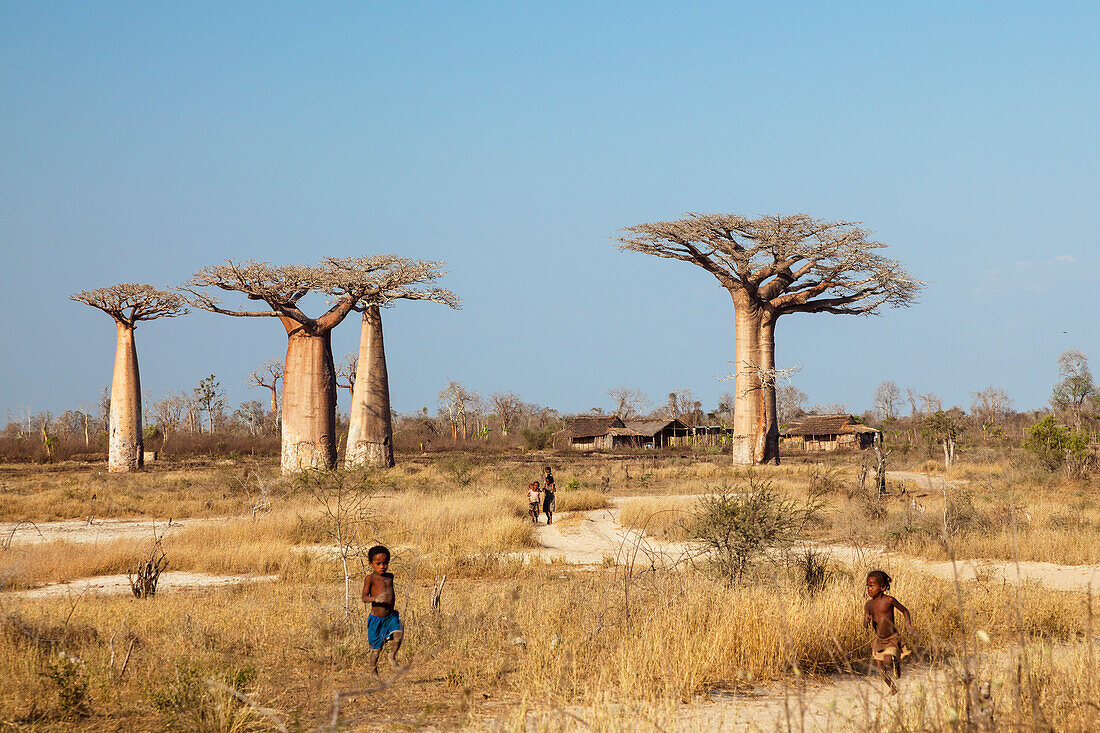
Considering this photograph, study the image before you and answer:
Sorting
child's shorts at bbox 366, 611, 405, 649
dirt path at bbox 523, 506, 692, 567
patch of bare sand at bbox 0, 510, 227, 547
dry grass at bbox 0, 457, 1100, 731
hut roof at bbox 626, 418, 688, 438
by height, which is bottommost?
dirt path at bbox 523, 506, 692, 567

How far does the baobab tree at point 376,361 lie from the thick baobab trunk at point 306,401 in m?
0.83

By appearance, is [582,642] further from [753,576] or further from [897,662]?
[753,576]

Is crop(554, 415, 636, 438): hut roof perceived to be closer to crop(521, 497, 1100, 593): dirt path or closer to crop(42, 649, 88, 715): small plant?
crop(521, 497, 1100, 593): dirt path

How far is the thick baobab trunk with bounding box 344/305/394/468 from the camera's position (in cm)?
2416

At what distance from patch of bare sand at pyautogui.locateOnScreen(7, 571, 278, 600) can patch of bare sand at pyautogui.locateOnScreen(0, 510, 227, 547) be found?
2.59 metres

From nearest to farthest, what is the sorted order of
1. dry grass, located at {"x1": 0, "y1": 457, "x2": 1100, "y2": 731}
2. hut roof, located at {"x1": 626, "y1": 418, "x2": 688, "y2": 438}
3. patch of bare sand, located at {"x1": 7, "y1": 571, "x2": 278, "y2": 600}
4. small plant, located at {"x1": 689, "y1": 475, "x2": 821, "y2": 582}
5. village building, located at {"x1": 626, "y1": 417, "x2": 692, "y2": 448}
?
1. dry grass, located at {"x1": 0, "y1": 457, "x2": 1100, "y2": 731}
2. small plant, located at {"x1": 689, "y1": 475, "x2": 821, "y2": 582}
3. patch of bare sand, located at {"x1": 7, "y1": 571, "x2": 278, "y2": 600}
4. hut roof, located at {"x1": 626, "y1": 418, "x2": 688, "y2": 438}
5. village building, located at {"x1": 626, "y1": 417, "x2": 692, "y2": 448}

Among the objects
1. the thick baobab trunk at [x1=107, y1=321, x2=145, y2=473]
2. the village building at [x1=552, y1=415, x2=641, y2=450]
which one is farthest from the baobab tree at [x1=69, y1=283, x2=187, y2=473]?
the village building at [x1=552, y1=415, x2=641, y2=450]

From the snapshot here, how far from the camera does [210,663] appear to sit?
5.06 meters

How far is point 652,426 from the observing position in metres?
53.3

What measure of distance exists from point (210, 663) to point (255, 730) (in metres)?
1.07

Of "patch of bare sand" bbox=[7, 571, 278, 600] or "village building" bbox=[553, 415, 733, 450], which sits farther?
"village building" bbox=[553, 415, 733, 450]

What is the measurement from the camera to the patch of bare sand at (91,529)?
13117 millimetres

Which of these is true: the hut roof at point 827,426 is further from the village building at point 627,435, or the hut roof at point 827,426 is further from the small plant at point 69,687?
the small plant at point 69,687

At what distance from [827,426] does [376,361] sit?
32.9 m
